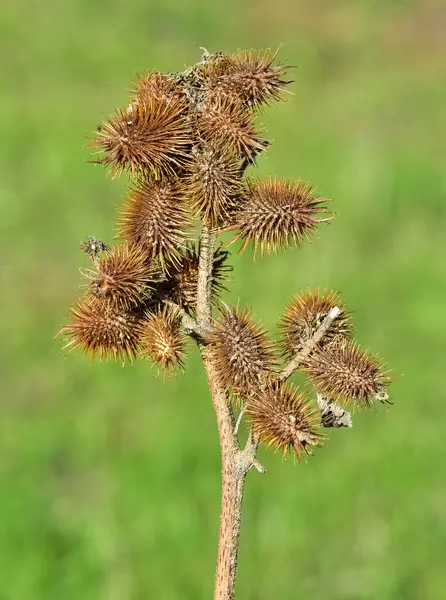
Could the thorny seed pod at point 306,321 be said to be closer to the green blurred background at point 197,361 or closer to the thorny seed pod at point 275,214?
the thorny seed pod at point 275,214

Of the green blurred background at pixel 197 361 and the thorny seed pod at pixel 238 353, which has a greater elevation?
the green blurred background at pixel 197 361

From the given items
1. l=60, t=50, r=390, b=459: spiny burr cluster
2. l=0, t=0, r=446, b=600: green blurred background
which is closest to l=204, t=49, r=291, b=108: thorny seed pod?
l=60, t=50, r=390, b=459: spiny burr cluster

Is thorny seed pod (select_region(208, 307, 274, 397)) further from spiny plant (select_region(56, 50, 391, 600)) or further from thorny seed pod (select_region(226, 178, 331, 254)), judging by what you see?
thorny seed pod (select_region(226, 178, 331, 254))

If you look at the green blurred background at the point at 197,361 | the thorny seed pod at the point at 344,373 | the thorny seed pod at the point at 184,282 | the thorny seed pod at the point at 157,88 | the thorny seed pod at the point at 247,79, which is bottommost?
the thorny seed pod at the point at 344,373

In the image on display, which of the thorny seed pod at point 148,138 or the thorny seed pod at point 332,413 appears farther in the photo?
the thorny seed pod at point 332,413

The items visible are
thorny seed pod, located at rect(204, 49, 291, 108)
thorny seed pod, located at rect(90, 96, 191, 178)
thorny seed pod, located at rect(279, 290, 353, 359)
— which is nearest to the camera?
thorny seed pod, located at rect(90, 96, 191, 178)

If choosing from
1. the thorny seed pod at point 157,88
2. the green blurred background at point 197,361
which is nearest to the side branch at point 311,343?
the thorny seed pod at point 157,88

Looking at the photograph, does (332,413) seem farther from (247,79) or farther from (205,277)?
(247,79)
